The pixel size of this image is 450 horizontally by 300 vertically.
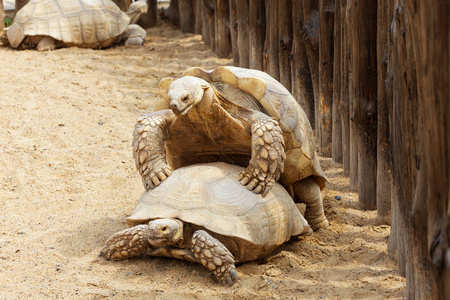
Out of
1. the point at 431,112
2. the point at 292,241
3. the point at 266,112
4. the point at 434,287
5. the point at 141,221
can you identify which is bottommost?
the point at 292,241

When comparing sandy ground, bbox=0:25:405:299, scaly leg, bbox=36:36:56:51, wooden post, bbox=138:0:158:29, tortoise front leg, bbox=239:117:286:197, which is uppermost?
wooden post, bbox=138:0:158:29

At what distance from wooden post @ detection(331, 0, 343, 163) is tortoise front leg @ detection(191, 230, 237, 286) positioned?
2.15 m

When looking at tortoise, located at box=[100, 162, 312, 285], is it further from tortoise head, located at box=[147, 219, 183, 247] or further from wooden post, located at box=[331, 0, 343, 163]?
wooden post, located at box=[331, 0, 343, 163]

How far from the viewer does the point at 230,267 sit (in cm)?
332

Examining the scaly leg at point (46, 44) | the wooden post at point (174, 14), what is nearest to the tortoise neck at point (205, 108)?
the scaly leg at point (46, 44)

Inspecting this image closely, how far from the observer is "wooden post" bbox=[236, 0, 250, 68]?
771 centimetres

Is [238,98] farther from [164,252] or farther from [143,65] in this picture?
[143,65]

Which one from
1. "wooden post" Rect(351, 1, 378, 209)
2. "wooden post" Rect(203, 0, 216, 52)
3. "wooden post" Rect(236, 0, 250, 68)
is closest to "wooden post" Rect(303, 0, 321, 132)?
"wooden post" Rect(351, 1, 378, 209)

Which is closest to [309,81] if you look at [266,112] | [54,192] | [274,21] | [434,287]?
[274,21]

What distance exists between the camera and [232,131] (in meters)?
3.88

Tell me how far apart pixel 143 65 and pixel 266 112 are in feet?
16.9

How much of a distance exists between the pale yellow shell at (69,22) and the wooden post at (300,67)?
4.74m

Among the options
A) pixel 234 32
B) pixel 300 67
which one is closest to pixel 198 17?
pixel 234 32

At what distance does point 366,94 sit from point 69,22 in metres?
6.53
